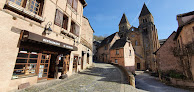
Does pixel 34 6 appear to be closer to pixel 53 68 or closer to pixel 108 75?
pixel 53 68

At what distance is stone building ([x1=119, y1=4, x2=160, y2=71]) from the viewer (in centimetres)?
3040

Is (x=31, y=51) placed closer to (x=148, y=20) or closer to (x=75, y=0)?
(x=75, y=0)

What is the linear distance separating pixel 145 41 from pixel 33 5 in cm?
3692

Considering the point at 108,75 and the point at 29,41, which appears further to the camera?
the point at 108,75

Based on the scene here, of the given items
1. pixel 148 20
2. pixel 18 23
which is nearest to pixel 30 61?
pixel 18 23

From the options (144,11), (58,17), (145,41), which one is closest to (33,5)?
(58,17)

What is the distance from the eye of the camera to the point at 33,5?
5.84 metres

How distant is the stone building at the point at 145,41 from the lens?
3040cm

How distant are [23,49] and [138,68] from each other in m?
34.6

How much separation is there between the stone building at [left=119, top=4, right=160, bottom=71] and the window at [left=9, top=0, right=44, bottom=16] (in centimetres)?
3259

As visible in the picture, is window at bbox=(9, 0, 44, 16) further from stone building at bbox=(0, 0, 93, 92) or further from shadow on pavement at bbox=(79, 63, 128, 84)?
shadow on pavement at bbox=(79, 63, 128, 84)

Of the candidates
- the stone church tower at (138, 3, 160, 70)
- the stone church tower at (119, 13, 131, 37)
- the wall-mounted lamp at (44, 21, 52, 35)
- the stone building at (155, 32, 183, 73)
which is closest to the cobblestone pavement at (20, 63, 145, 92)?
the wall-mounted lamp at (44, 21, 52, 35)

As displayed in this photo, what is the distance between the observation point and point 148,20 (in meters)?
36.0

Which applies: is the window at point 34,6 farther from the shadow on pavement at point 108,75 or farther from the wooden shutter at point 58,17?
the shadow on pavement at point 108,75
